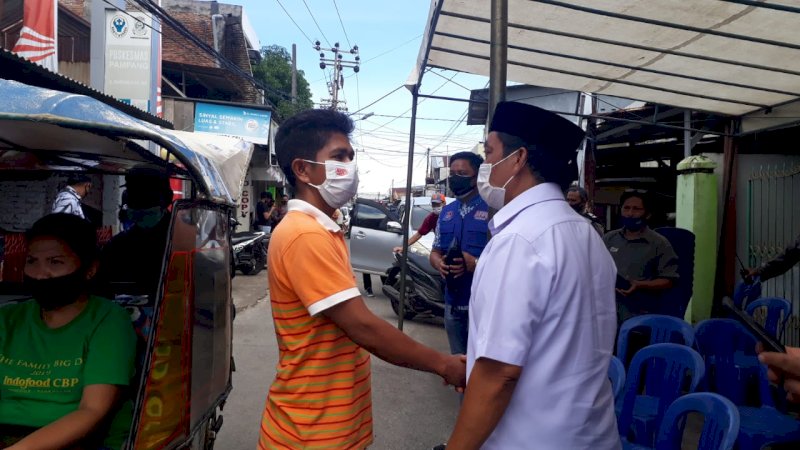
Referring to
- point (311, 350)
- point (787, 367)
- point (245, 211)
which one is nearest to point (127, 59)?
point (311, 350)

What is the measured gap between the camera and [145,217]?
3596 millimetres

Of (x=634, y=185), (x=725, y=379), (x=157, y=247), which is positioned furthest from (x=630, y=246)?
(x=634, y=185)

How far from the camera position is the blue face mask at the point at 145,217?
3588mm

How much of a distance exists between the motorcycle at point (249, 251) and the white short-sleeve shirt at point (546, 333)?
1092 cm

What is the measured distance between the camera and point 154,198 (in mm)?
3619

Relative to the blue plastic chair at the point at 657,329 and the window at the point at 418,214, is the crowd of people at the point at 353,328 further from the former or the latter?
the window at the point at 418,214

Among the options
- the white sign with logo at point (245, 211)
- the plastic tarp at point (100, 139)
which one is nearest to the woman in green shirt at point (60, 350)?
the plastic tarp at point (100, 139)

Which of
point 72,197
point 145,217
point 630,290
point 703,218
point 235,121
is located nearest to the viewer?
point 145,217

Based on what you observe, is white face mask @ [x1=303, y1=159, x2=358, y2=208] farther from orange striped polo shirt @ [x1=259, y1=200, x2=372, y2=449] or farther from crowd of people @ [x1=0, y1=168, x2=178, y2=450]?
crowd of people @ [x1=0, y1=168, x2=178, y2=450]

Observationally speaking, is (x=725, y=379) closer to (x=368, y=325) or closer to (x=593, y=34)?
(x=593, y=34)

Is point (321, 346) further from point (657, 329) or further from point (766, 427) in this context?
point (657, 329)

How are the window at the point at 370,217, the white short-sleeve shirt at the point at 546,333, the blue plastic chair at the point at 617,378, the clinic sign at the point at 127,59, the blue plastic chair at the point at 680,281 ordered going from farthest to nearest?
the window at the point at 370,217
the clinic sign at the point at 127,59
the blue plastic chair at the point at 680,281
the blue plastic chair at the point at 617,378
the white short-sleeve shirt at the point at 546,333

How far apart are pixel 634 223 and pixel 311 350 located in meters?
3.50

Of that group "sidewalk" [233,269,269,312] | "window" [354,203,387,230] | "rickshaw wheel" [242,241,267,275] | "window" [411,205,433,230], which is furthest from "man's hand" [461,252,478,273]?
"rickshaw wheel" [242,241,267,275]
